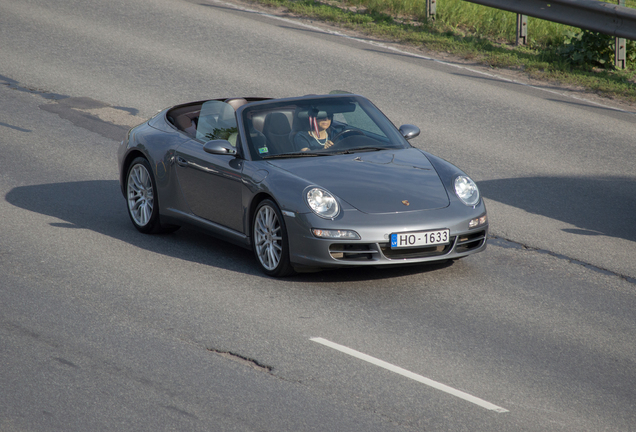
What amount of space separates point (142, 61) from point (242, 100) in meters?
6.73

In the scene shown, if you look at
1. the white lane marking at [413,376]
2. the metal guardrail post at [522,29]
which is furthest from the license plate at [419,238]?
the metal guardrail post at [522,29]

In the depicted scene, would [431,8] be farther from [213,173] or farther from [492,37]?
[213,173]

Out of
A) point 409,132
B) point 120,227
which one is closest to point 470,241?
point 409,132

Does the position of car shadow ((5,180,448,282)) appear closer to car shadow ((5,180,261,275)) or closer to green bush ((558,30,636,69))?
car shadow ((5,180,261,275))

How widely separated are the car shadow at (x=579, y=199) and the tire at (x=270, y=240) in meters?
3.16

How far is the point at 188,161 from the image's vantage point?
8203 millimetres

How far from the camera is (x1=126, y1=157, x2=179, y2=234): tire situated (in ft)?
28.6

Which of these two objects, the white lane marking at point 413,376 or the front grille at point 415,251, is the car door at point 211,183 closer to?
the front grille at point 415,251

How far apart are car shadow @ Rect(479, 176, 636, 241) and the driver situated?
2.52 m

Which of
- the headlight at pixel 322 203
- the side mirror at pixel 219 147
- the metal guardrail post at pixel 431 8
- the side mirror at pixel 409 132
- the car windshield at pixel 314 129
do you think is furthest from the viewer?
the metal guardrail post at pixel 431 8

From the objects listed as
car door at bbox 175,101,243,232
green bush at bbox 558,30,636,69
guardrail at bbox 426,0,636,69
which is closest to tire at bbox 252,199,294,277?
car door at bbox 175,101,243,232

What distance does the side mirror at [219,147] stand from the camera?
7.64m

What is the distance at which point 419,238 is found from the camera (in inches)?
270

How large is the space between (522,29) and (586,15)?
1931 millimetres
